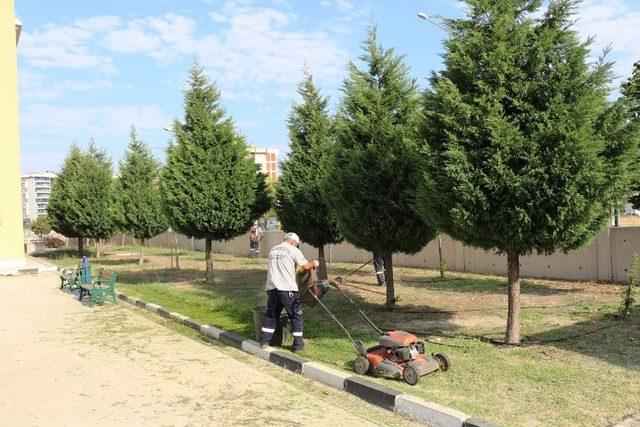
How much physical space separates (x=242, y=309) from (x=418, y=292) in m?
4.77

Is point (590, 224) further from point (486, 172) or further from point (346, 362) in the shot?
point (346, 362)


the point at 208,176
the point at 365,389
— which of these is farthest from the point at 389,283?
the point at 208,176

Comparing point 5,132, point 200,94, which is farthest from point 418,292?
point 5,132

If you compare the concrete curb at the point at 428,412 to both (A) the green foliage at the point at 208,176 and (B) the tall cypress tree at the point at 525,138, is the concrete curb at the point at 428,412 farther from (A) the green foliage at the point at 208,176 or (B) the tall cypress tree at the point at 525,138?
(A) the green foliage at the point at 208,176

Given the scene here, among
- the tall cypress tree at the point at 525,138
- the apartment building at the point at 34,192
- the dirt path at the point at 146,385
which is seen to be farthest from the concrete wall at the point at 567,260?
the apartment building at the point at 34,192

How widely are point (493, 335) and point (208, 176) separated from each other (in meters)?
9.62

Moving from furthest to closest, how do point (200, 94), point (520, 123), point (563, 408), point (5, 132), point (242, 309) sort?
point (5, 132) < point (200, 94) < point (242, 309) < point (520, 123) < point (563, 408)

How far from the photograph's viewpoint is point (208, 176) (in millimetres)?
14891

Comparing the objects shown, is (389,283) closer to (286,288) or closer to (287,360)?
(286,288)

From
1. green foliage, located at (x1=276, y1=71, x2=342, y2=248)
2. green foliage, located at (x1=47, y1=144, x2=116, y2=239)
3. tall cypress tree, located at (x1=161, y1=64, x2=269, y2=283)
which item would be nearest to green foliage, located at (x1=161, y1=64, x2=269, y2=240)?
tall cypress tree, located at (x1=161, y1=64, x2=269, y2=283)

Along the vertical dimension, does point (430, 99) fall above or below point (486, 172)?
above

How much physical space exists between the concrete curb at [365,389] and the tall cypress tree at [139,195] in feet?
53.0

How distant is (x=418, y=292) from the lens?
13102 millimetres

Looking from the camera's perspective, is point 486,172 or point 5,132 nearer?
point 486,172
